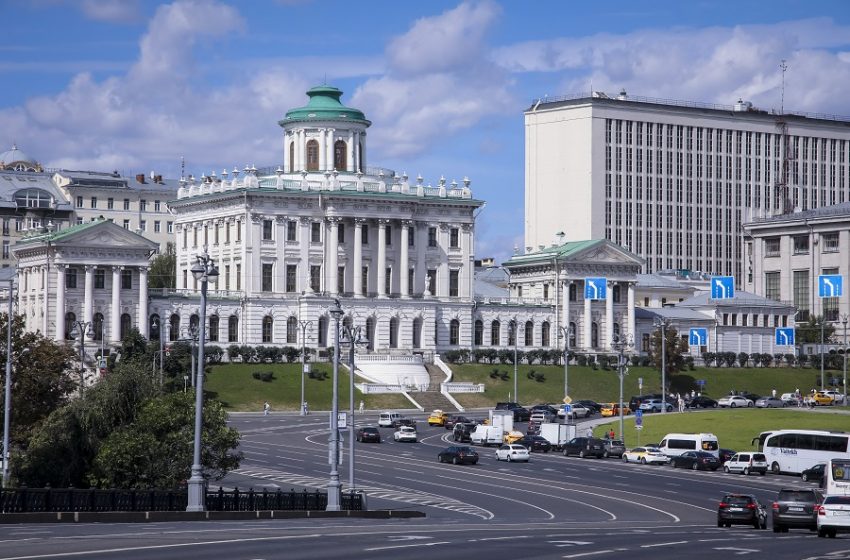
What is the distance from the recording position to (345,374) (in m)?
153

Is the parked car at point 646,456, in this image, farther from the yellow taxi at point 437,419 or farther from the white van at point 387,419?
the yellow taxi at point 437,419

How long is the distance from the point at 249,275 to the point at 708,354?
159 feet

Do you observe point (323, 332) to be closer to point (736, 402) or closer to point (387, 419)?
point (387, 419)

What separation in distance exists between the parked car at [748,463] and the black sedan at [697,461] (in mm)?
1354

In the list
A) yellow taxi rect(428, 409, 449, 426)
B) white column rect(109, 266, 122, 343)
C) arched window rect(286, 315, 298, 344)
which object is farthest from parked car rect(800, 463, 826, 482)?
arched window rect(286, 315, 298, 344)

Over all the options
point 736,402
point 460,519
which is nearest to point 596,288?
point 736,402

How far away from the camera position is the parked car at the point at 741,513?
68.9 metres

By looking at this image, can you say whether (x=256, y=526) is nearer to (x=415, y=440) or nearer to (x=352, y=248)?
(x=415, y=440)

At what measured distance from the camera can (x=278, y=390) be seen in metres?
148

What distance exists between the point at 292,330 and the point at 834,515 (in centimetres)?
10872

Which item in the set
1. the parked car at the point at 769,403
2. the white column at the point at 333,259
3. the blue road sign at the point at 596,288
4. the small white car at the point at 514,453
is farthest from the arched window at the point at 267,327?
the small white car at the point at 514,453

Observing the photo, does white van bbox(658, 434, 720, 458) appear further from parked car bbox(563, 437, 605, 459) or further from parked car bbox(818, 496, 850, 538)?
parked car bbox(818, 496, 850, 538)

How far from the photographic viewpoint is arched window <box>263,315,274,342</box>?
164 meters

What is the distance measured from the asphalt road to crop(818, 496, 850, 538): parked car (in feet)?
2.04
